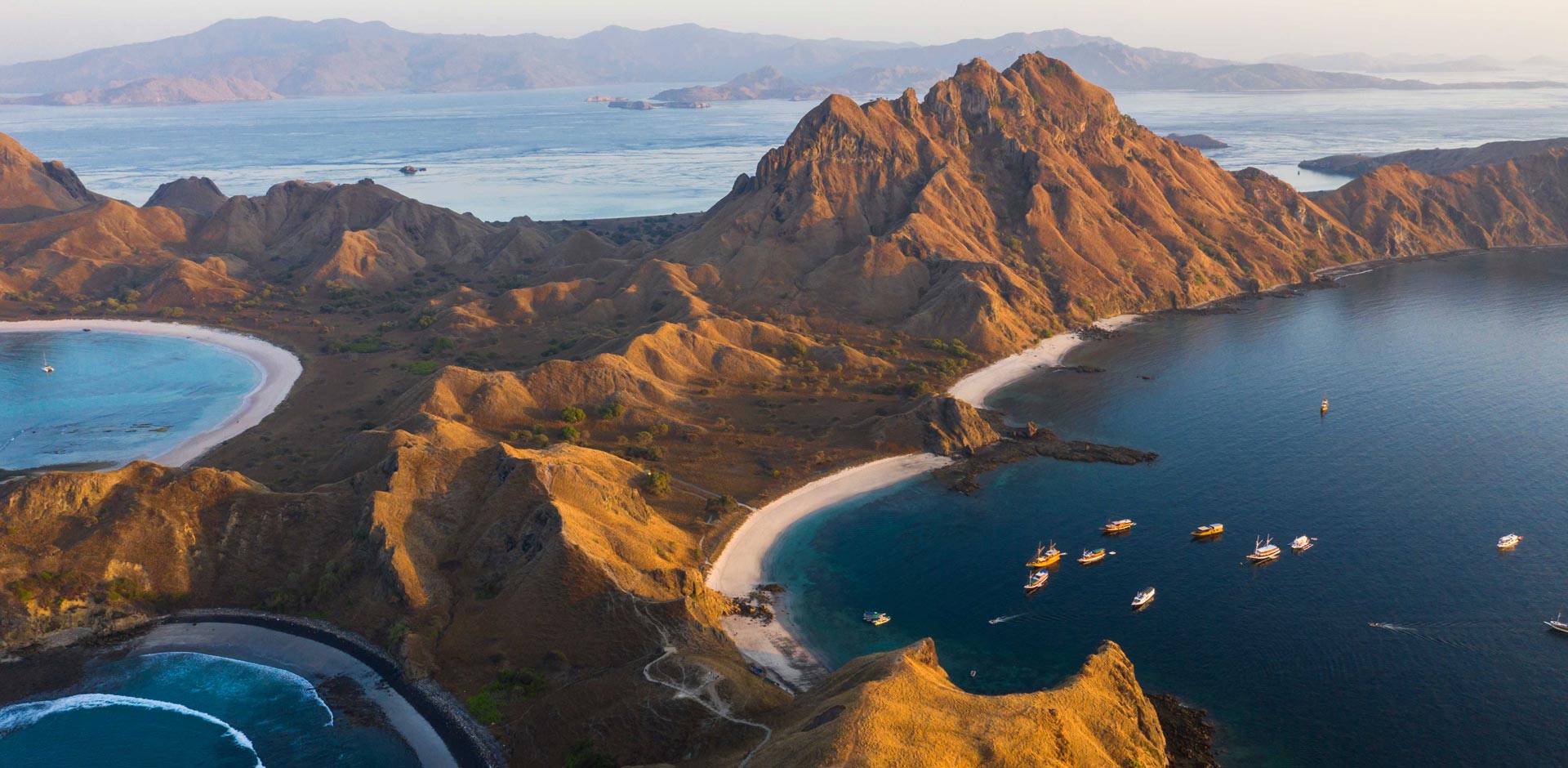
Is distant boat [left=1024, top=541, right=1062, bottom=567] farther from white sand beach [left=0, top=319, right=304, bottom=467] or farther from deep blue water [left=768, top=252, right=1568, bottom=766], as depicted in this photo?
white sand beach [left=0, top=319, right=304, bottom=467]

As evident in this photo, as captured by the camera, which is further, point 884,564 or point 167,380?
point 167,380

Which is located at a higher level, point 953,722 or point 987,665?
point 953,722

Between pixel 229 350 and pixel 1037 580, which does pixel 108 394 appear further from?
pixel 1037 580

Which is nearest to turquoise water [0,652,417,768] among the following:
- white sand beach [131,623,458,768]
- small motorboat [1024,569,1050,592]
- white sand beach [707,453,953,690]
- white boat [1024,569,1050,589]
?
white sand beach [131,623,458,768]

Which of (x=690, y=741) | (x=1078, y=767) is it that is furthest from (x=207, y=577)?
(x=1078, y=767)

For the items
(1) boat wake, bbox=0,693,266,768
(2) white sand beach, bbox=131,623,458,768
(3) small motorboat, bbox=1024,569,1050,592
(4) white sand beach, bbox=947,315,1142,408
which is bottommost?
(3) small motorboat, bbox=1024,569,1050,592

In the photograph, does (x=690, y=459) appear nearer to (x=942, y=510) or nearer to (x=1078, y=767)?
(x=942, y=510)
